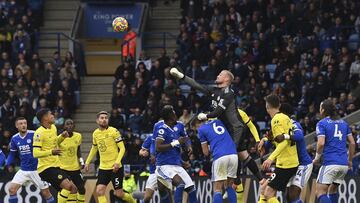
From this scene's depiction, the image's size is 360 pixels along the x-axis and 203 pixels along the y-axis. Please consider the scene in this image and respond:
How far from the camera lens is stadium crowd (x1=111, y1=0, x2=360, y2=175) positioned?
1241 inches

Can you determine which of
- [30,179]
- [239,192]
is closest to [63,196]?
[30,179]

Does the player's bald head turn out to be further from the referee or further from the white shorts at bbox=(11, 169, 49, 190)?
the white shorts at bbox=(11, 169, 49, 190)

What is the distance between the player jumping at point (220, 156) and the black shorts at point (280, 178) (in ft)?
2.81

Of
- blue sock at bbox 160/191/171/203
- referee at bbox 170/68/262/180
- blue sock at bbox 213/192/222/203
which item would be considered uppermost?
referee at bbox 170/68/262/180

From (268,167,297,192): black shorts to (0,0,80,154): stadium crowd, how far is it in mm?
12232

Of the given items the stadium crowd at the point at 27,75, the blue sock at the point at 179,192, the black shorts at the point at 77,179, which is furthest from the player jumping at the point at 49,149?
the stadium crowd at the point at 27,75

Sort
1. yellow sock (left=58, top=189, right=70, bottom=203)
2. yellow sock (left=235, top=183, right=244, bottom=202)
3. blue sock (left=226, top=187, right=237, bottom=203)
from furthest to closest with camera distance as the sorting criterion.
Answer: yellow sock (left=58, top=189, right=70, bottom=203) < yellow sock (left=235, top=183, right=244, bottom=202) < blue sock (left=226, top=187, right=237, bottom=203)

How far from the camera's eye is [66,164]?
25.0 m

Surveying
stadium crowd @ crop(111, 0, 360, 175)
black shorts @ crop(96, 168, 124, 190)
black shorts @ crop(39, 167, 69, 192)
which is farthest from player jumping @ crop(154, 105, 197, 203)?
stadium crowd @ crop(111, 0, 360, 175)

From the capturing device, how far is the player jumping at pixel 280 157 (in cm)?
2033

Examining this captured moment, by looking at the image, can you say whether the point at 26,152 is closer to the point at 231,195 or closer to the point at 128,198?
the point at 128,198

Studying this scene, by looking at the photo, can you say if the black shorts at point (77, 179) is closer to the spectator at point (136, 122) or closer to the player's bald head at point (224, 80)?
the player's bald head at point (224, 80)

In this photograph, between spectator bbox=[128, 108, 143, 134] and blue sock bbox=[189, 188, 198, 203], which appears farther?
spectator bbox=[128, 108, 143, 134]

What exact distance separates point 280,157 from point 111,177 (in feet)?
16.3
